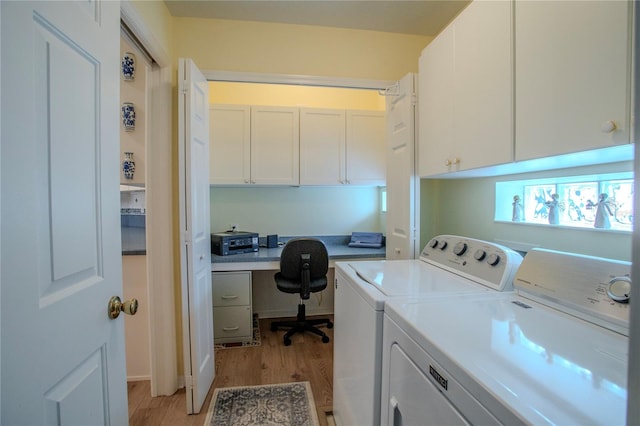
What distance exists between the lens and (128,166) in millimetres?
1924

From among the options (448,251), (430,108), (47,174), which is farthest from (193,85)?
(448,251)

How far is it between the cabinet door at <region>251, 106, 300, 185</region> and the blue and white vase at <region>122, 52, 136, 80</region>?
0.98 meters

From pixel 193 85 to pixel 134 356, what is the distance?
73.4 inches

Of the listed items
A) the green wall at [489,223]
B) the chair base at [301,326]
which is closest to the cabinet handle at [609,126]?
the green wall at [489,223]

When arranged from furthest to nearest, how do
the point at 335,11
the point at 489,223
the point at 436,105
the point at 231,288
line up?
the point at 231,288 → the point at 335,11 → the point at 489,223 → the point at 436,105

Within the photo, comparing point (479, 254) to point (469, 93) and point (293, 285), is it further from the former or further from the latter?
point (293, 285)

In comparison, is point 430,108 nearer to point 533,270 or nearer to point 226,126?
point 533,270

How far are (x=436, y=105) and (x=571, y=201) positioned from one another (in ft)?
2.57

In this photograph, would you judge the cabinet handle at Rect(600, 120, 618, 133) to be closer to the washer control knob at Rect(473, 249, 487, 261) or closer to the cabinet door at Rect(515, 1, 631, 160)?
the cabinet door at Rect(515, 1, 631, 160)

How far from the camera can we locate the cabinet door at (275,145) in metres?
2.69

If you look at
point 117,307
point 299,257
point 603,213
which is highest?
point 603,213

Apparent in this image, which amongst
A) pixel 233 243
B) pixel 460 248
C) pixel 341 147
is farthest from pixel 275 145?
pixel 460 248

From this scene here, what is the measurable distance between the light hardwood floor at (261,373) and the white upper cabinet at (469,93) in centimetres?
158

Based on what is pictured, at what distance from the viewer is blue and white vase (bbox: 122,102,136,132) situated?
1.90 m
